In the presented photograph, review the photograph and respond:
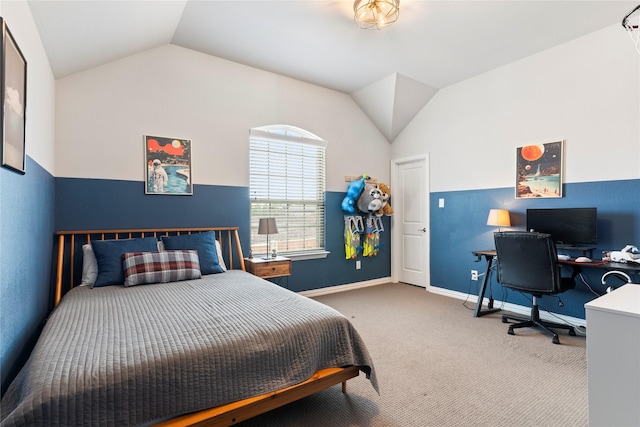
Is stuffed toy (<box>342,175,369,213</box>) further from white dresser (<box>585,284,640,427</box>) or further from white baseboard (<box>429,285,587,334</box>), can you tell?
white dresser (<box>585,284,640,427</box>)

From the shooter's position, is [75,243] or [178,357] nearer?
[178,357]

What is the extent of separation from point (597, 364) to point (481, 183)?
10.4ft

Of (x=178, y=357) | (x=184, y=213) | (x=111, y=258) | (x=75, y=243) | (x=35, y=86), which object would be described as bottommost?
(x=178, y=357)

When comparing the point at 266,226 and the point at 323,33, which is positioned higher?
the point at 323,33

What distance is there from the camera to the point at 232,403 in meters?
1.46

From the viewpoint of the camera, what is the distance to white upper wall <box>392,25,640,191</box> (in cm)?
298

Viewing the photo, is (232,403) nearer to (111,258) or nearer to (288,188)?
(111,258)

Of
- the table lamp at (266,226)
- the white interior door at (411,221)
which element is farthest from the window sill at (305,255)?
the white interior door at (411,221)

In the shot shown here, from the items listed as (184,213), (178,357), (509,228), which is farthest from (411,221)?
(178,357)

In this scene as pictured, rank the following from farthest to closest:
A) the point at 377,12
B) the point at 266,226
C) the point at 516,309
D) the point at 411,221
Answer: the point at 411,221 → the point at 516,309 → the point at 266,226 → the point at 377,12

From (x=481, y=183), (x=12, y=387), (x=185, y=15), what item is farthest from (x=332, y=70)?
(x=12, y=387)

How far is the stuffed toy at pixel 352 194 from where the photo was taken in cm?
450

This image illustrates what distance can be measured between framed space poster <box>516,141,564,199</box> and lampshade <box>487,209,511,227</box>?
27 centimetres

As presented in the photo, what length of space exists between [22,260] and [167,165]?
5.59 feet
